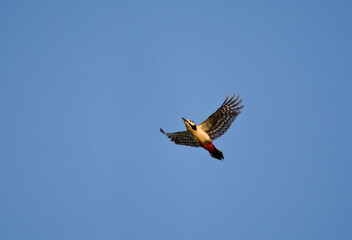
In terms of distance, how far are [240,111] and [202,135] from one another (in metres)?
2.54

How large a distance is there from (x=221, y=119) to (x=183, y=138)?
2.83m

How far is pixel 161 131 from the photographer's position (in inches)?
807

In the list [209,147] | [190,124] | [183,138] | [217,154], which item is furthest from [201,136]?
[183,138]

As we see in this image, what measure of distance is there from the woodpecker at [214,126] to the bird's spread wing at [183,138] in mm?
439

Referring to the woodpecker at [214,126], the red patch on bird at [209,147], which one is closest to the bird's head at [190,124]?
the woodpecker at [214,126]

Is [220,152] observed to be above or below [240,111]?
below

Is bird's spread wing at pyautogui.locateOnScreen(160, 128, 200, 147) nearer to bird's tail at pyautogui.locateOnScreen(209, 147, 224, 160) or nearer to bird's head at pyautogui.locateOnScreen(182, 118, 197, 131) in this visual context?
bird's head at pyautogui.locateOnScreen(182, 118, 197, 131)

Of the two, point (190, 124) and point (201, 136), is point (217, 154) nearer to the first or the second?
point (201, 136)

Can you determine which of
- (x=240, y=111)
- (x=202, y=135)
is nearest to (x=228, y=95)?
(x=240, y=111)

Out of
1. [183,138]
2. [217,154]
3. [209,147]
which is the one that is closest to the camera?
[217,154]

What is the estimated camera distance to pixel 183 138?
20.0m

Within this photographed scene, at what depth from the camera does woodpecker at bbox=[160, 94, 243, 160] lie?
1803 cm

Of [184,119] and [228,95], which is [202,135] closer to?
[184,119]

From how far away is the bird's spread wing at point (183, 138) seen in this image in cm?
1954
